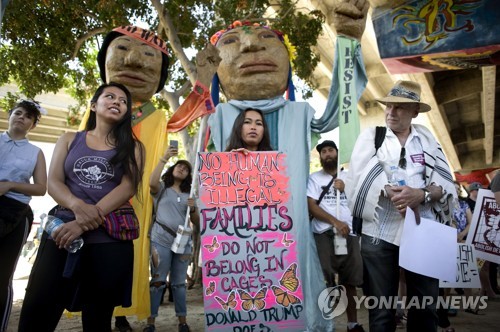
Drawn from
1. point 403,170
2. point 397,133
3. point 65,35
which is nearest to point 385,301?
point 403,170

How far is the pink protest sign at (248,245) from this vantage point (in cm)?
270

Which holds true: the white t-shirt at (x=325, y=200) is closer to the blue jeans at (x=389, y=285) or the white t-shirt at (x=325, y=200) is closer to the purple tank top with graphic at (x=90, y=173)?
→ the blue jeans at (x=389, y=285)

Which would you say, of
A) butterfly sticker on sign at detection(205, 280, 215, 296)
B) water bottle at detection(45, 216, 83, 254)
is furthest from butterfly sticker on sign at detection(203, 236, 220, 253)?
water bottle at detection(45, 216, 83, 254)

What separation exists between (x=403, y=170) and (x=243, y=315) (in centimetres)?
137

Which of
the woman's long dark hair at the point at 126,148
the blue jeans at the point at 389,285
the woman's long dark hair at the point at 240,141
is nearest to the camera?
the woman's long dark hair at the point at 126,148

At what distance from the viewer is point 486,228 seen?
A: 4395mm

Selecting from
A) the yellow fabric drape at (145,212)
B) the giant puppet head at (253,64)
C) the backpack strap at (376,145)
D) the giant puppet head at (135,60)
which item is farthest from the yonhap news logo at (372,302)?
the giant puppet head at (135,60)

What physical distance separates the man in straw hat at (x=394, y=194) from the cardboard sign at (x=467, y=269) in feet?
6.27

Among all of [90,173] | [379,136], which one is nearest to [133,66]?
[90,173]

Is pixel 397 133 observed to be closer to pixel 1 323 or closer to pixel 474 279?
pixel 474 279

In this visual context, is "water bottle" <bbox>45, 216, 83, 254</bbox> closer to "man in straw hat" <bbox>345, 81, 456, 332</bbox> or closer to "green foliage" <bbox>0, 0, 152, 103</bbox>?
"man in straw hat" <bbox>345, 81, 456, 332</bbox>

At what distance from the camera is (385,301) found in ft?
8.59

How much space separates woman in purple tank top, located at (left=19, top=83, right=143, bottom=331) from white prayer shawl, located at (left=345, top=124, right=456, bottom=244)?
139 centimetres

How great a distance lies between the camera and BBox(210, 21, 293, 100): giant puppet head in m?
4.15
